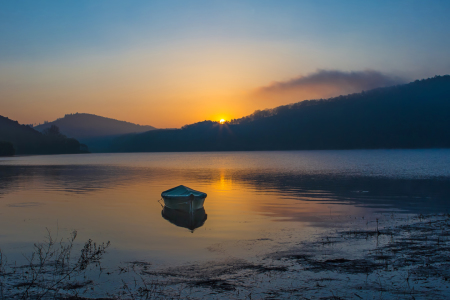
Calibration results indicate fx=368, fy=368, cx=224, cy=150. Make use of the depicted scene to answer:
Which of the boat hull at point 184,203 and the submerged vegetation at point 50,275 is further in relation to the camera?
the boat hull at point 184,203

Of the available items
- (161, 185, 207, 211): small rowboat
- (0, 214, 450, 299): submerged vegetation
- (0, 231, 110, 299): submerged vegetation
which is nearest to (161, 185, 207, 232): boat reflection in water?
(161, 185, 207, 211): small rowboat

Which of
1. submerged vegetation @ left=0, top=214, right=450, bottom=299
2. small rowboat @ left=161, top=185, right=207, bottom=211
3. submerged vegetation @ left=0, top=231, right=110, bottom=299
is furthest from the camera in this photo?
small rowboat @ left=161, top=185, right=207, bottom=211

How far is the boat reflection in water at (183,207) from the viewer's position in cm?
2467

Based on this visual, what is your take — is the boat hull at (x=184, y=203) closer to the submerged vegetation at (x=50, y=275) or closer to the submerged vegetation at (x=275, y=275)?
the submerged vegetation at (x=275, y=275)

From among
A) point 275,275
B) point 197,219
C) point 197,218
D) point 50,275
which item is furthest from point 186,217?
point 275,275

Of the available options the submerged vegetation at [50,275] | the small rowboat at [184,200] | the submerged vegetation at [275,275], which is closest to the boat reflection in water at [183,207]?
the small rowboat at [184,200]

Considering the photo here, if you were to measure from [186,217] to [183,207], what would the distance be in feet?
5.32

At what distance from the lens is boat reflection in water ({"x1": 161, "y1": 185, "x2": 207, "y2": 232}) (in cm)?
2467

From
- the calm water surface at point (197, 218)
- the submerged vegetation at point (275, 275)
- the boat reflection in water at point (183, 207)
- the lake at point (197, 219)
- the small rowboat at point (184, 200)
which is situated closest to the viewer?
the submerged vegetation at point (275, 275)

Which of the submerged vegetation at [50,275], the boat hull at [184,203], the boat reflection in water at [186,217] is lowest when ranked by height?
the boat reflection in water at [186,217]

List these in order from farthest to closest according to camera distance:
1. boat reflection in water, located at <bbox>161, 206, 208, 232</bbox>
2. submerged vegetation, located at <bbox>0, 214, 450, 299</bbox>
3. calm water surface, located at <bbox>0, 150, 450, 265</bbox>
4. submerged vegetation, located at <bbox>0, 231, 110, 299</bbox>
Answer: boat reflection in water, located at <bbox>161, 206, 208, 232</bbox>, calm water surface, located at <bbox>0, 150, 450, 265</bbox>, submerged vegetation, located at <bbox>0, 231, 110, 299</bbox>, submerged vegetation, located at <bbox>0, 214, 450, 299</bbox>

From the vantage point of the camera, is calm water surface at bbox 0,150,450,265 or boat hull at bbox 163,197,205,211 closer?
calm water surface at bbox 0,150,450,265

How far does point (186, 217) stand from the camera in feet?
81.9

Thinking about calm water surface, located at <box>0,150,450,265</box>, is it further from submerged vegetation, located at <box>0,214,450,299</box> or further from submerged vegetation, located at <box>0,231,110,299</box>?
submerged vegetation, located at <box>0,214,450,299</box>
